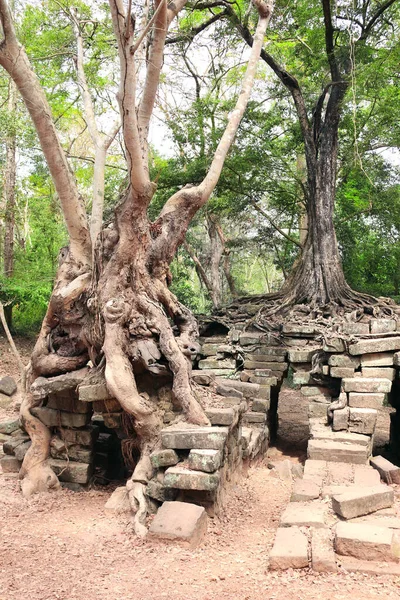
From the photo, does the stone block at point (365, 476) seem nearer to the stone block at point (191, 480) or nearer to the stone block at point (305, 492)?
the stone block at point (305, 492)

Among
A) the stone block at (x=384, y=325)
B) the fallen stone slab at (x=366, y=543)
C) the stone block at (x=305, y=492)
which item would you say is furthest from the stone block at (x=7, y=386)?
the fallen stone slab at (x=366, y=543)

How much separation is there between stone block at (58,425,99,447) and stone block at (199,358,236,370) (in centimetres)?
322

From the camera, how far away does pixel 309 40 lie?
36.9ft

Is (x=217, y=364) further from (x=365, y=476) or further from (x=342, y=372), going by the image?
(x=365, y=476)

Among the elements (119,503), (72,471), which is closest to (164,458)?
(119,503)

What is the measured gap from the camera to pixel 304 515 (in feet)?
13.7

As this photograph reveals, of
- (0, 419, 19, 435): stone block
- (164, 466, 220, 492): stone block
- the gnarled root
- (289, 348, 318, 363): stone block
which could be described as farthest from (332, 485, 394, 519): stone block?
(0, 419, 19, 435): stone block

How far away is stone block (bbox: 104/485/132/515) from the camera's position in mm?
4828

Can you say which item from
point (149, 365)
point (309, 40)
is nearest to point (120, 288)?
point (149, 365)

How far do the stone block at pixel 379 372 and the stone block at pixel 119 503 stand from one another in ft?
12.8

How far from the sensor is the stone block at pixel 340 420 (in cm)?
641

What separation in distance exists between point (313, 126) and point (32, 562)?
10.1 metres

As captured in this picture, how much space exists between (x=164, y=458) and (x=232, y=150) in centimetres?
979

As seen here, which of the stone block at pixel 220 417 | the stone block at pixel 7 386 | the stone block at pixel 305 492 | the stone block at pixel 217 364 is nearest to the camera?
the stone block at pixel 305 492
